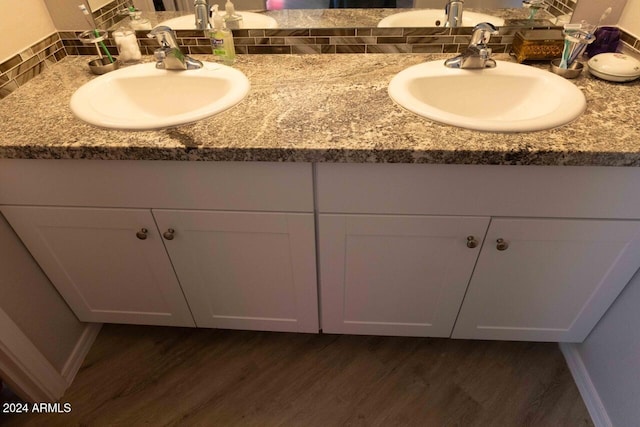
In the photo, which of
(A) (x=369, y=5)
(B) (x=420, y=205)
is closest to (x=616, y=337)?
(B) (x=420, y=205)

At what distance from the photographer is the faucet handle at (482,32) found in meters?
1.02

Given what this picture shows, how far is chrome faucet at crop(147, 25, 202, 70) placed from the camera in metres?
1.09

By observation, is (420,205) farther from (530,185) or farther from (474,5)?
(474,5)

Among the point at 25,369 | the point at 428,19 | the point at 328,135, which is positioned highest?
the point at 428,19

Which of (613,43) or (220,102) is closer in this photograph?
(220,102)

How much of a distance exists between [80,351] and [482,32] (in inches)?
63.5

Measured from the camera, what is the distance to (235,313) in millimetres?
1226

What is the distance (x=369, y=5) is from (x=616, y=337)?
120 cm

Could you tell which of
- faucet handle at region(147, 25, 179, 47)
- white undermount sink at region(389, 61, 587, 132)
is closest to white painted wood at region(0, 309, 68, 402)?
faucet handle at region(147, 25, 179, 47)

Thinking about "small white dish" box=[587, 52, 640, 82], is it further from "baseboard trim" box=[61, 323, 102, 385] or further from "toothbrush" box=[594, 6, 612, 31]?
"baseboard trim" box=[61, 323, 102, 385]

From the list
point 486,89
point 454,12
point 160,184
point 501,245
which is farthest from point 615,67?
point 160,184

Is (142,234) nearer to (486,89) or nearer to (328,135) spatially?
(328,135)

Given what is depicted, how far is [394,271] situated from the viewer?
1.06 m

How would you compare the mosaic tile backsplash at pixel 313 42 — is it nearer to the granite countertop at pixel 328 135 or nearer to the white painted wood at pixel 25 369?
the granite countertop at pixel 328 135
